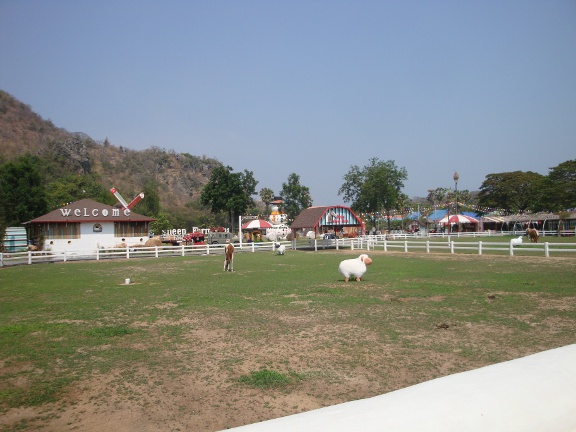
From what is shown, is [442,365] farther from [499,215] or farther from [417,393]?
[499,215]

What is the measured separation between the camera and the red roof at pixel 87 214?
4062 cm

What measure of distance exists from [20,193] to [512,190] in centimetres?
7568

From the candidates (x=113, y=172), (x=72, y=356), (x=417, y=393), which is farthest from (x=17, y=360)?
(x=113, y=172)

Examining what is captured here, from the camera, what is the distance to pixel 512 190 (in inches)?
3054

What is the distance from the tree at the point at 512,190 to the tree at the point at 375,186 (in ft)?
75.9

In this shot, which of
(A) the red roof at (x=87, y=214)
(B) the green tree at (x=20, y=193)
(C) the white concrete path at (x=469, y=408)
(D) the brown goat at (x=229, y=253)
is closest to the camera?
(C) the white concrete path at (x=469, y=408)

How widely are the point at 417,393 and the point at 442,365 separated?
4950mm

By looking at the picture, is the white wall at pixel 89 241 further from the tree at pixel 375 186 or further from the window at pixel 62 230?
the tree at pixel 375 186

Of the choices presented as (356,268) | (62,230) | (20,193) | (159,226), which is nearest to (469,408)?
(356,268)

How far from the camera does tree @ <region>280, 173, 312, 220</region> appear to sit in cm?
8931

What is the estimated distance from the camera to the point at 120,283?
17.0 meters

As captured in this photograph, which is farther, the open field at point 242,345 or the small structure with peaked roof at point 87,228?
the small structure with peaked roof at point 87,228

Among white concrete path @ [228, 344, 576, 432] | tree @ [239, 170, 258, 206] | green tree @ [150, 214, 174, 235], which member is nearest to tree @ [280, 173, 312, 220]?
tree @ [239, 170, 258, 206]

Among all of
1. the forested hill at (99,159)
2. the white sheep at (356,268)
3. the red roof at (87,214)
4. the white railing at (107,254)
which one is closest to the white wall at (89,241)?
the red roof at (87,214)
